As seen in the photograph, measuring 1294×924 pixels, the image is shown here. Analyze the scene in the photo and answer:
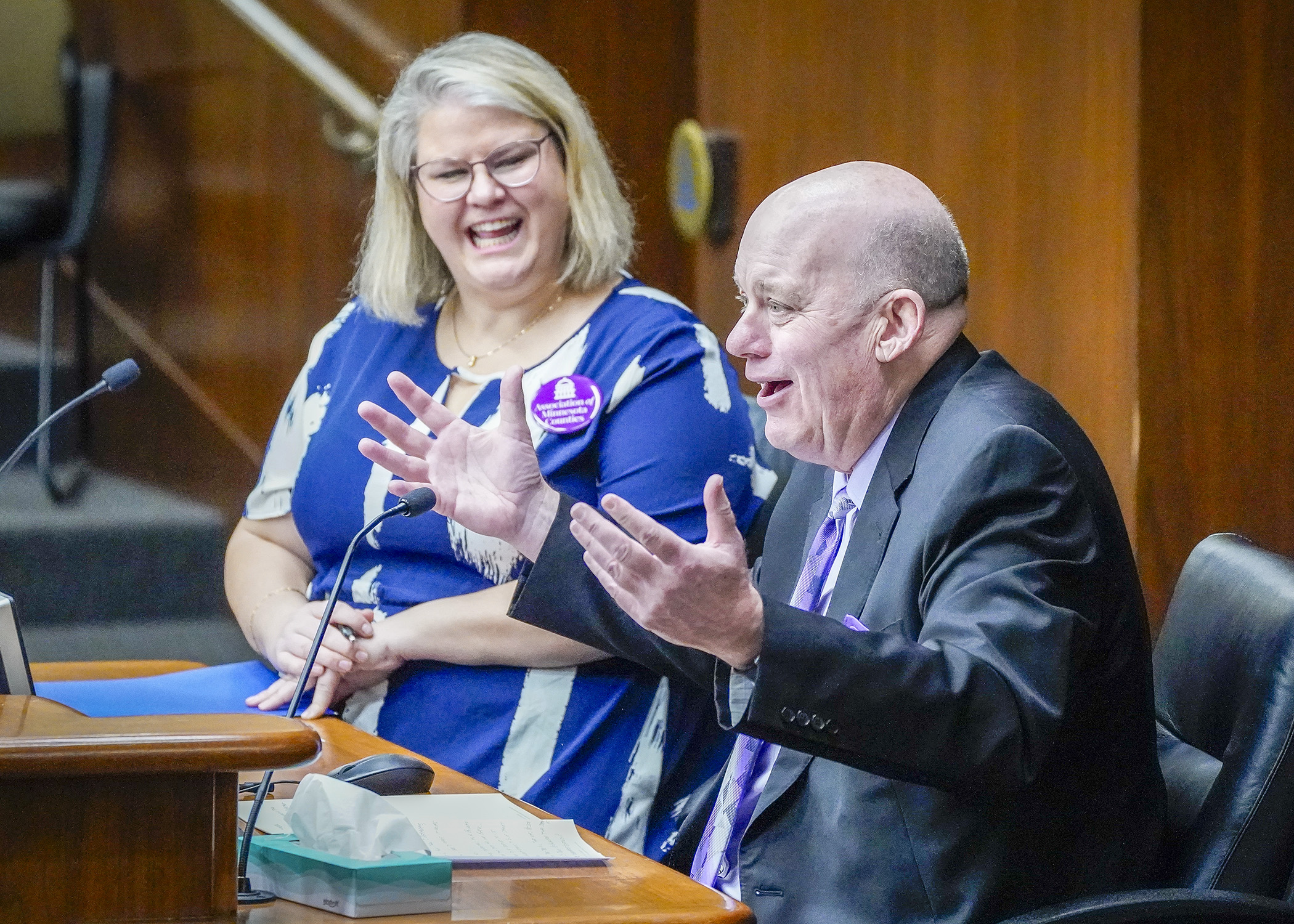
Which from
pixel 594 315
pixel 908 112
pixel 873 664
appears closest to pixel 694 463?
pixel 594 315

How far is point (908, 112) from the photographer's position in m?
3.19

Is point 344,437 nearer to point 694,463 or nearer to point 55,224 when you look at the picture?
point 694,463

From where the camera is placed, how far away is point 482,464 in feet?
5.05

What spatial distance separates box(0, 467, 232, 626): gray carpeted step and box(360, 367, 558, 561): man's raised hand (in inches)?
79.6

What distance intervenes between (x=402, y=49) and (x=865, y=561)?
2.43 m

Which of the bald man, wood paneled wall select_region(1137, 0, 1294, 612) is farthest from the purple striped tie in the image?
wood paneled wall select_region(1137, 0, 1294, 612)

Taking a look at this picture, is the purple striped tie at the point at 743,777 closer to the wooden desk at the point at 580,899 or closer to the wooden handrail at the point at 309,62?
the wooden desk at the point at 580,899

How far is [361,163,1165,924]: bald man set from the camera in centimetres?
121

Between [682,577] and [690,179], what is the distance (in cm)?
273

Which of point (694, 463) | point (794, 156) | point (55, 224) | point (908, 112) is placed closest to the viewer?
point (694, 463)

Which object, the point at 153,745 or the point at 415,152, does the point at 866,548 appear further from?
the point at 415,152

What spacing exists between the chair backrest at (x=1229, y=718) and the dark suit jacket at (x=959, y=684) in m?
0.06

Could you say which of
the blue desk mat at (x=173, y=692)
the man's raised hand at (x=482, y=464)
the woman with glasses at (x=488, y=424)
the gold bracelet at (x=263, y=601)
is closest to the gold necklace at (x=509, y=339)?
the woman with glasses at (x=488, y=424)

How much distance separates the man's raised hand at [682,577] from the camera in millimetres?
1162
